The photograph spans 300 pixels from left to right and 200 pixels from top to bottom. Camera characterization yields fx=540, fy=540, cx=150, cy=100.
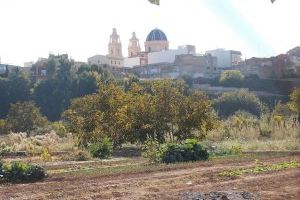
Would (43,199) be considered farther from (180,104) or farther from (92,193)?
(180,104)

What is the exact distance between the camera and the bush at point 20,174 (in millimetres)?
12312

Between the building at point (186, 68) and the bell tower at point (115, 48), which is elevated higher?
the bell tower at point (115, 48)

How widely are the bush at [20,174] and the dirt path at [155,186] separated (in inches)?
13.4

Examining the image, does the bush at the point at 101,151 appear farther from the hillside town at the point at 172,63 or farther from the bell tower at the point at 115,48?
the bell tower at the point at 115,48

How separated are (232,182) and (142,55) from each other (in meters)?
103

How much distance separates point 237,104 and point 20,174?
151 ft

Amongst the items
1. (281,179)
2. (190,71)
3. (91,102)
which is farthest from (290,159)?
(190,71)

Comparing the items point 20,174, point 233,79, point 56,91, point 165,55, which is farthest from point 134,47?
point 20,174

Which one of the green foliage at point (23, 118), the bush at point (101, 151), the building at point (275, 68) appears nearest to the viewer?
the bush at point (101, 151)

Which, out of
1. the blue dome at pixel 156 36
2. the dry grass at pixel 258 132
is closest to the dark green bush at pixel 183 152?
the dry grass at pixel 258 132

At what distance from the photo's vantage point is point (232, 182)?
10797 mm

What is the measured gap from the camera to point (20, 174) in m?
12.3

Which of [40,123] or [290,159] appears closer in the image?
[290,159]

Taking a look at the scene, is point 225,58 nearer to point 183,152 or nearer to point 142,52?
point 142,52
